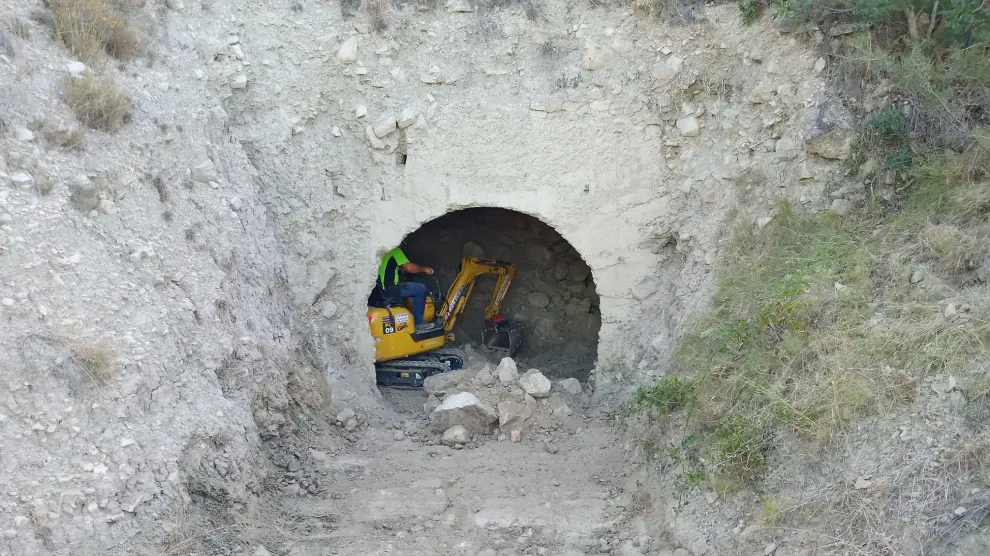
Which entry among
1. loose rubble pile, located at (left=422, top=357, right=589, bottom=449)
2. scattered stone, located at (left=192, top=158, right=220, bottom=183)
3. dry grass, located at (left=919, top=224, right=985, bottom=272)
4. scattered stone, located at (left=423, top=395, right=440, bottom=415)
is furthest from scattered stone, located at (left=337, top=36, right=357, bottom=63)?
dry grass, located at (left=919, top=224, right=985, bottom=272)

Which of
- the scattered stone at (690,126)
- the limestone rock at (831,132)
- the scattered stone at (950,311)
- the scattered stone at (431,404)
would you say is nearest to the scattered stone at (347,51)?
the scattered stone at (690,126)

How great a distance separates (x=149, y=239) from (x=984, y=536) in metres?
5.97

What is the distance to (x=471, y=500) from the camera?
6.79 m

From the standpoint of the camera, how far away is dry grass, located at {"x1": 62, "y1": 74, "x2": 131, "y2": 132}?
250 inches

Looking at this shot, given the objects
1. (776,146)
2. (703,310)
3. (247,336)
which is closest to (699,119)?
(776,146)

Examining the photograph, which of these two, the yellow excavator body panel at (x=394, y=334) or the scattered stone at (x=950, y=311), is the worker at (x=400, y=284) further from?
the scattered stone at (x=950, y=311)

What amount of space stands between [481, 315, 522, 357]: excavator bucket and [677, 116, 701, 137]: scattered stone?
425 centimetres

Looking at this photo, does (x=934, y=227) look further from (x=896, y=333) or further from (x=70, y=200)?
(x=70, y=200)

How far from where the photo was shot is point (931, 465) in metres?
4.55

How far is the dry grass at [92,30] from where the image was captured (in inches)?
266

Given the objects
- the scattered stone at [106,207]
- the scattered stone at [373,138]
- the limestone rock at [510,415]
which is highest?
the scattered stone at [106,207]

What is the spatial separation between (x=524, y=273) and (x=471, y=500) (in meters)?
5.79

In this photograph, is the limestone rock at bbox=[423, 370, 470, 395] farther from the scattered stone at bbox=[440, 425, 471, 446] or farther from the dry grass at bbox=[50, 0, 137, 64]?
the dry grass at bbox=[50, 0, 137, 64]

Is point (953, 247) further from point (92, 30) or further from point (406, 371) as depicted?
point (92, 30)
